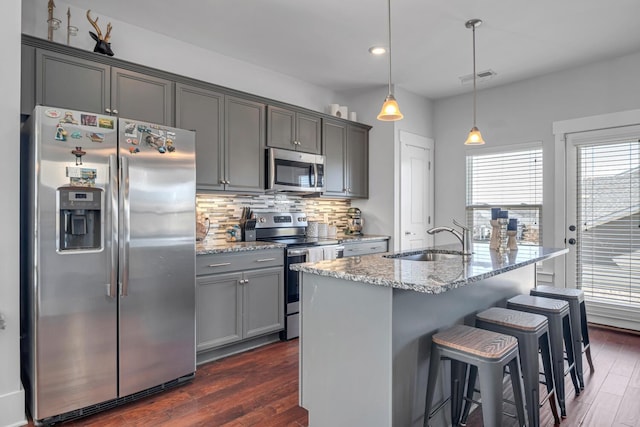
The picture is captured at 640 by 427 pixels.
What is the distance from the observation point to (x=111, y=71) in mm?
2785

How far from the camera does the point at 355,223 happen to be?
4840 millimetres

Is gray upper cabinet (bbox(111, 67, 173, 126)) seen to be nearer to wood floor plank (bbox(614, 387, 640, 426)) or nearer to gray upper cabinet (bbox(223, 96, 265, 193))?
gray upper cabinet (bbox(223, 96, 265, 193))

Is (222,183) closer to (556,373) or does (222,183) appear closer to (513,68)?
(556,373)

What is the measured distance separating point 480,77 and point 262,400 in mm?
3913

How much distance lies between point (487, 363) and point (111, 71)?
304 centimetres

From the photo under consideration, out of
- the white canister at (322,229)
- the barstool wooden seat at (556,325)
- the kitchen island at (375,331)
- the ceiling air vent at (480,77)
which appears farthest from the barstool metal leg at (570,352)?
the ceiling air vent at (480,77)

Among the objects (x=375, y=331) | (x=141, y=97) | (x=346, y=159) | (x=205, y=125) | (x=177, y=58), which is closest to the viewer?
(x=375, y=331)

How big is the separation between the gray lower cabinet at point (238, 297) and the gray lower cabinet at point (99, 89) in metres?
1.26

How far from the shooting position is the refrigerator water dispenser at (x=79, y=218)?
2129 mm

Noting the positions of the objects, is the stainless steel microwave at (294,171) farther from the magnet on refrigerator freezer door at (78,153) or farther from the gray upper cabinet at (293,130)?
the magnet on refrigerator freezer door at (78,153)

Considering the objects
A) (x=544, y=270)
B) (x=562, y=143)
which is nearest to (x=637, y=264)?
(x=544, y=270)

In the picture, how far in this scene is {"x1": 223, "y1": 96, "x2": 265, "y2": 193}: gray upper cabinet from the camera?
3.47m

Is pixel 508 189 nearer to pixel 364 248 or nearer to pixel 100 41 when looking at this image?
pixel 364 248

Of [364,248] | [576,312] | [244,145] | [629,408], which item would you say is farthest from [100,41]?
[629,408]
